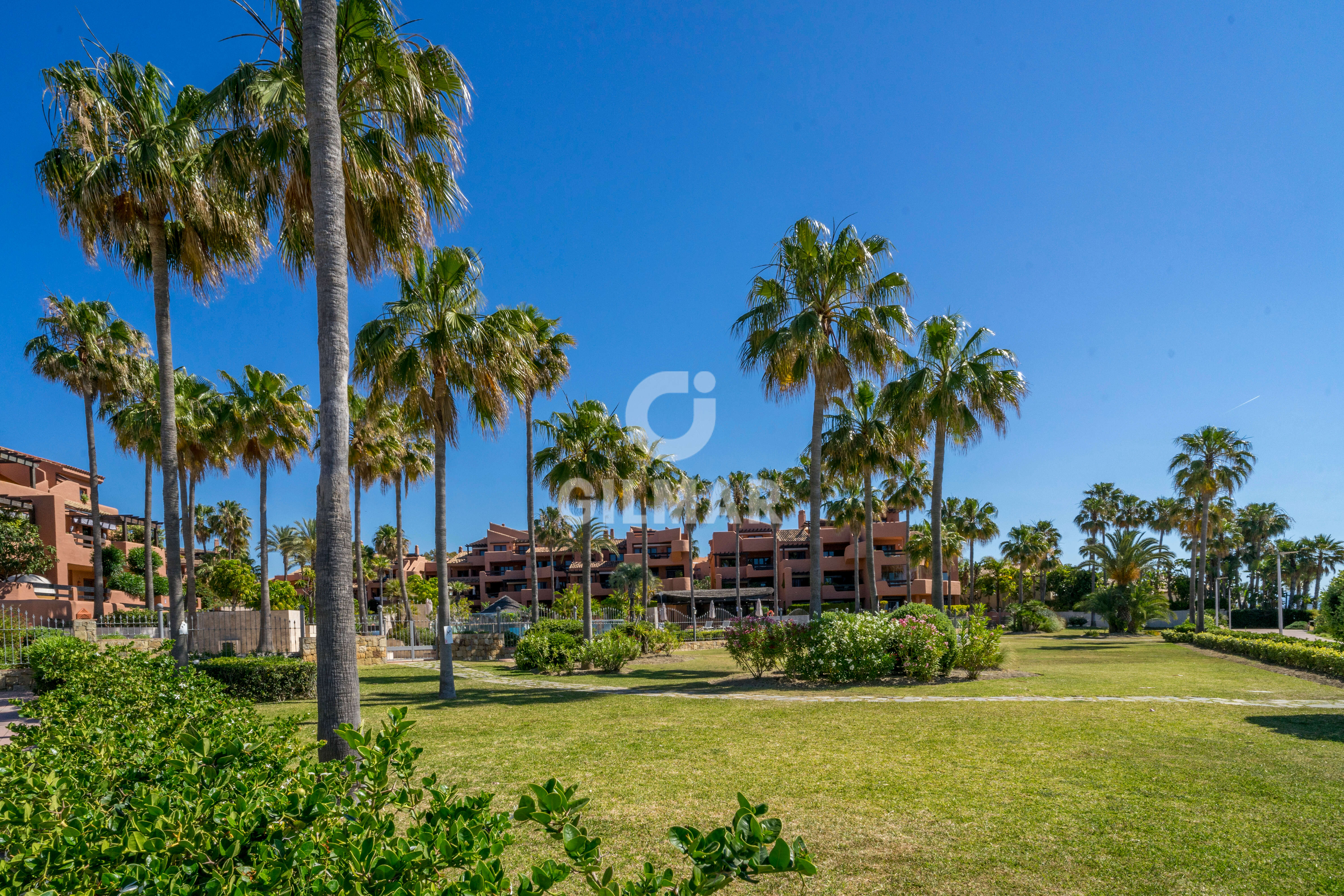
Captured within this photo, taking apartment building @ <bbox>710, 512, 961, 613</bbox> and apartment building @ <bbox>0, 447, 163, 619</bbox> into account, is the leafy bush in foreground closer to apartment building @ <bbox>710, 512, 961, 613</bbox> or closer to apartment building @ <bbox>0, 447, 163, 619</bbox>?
apartment building @ <bbox>0, 447, 163, 619</bbox>

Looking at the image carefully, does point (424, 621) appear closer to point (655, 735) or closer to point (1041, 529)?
point (655, 735)

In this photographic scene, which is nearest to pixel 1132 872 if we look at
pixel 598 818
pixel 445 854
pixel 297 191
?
pixel 598 818

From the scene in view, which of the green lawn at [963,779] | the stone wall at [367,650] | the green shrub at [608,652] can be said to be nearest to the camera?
the green lawn at [963,779]

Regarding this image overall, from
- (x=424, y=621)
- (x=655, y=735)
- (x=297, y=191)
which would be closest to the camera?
(x=297, y=191)

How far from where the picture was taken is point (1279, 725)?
11.0 metres

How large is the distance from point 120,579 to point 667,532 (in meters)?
45.5

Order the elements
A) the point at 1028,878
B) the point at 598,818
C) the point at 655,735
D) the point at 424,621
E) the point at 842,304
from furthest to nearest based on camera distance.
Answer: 1. the point at 424,621
2. the point at 842,304
3. the point at 655,735
4. the point at 598,818
5. the point at 1028,878

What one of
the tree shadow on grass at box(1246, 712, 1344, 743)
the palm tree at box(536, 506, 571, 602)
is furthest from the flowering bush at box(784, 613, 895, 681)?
the palm tree at box(536, 506, 571, 602)

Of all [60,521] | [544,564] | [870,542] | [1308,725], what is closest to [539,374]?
[870,542]

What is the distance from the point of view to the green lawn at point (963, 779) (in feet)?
17.6

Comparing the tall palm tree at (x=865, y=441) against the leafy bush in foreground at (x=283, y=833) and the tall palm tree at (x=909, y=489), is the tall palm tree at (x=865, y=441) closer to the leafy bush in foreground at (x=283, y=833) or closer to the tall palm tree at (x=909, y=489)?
the tall palm tree at (x=909, y=489)

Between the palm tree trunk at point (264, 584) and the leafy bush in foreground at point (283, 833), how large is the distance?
23.9 m

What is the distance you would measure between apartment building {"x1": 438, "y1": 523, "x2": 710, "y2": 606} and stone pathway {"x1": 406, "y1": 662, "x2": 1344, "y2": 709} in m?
54.3

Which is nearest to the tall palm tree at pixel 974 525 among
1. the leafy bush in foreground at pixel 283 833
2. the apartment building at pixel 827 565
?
the apartment building at pixel 827 565
